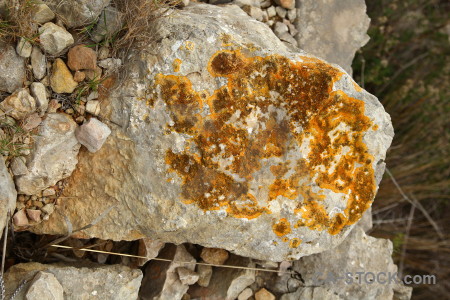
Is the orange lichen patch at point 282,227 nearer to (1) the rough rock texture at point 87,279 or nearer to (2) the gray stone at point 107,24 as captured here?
(1) the rough rock texture at point 87,279

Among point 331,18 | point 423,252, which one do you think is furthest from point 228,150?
point 423,252

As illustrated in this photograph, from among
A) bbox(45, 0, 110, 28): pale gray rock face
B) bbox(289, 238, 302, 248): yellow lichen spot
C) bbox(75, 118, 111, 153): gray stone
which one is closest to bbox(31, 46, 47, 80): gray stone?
bbox(45, 0, 110, 28): pale gray rock face

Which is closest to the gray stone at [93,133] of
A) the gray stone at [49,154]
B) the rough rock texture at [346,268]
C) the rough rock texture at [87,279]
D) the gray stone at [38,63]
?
the gray stone at [49,154]

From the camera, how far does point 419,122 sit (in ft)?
13.9

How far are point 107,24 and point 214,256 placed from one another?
1.50 m

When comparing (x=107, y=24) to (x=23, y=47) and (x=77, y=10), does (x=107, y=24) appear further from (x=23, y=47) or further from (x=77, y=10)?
(x=23, y=47)

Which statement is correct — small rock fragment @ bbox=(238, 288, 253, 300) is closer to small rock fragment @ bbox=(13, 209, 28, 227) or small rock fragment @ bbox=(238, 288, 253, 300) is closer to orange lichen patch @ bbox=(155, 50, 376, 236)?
orange lichen patch @ bbox=(155, 50, 376, 236)

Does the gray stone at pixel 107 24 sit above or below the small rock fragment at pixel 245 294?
above

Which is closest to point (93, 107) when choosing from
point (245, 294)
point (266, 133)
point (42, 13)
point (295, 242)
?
point (42, 13)

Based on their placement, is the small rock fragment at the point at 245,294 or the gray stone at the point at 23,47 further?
the small rock fragment at the point at 245,294

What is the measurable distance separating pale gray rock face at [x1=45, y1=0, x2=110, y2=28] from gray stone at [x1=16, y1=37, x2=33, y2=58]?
20 centimetres

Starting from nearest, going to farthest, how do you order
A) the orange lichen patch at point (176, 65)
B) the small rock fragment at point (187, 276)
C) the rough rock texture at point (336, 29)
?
the orange lichen patch at point (176, 65), the small rock fragment at point (187, 276), the rough rock texture at point (336, 29)

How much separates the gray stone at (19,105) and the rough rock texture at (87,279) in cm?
81

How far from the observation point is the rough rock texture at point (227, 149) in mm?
2229
